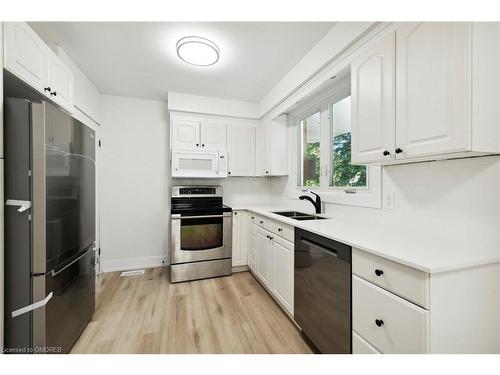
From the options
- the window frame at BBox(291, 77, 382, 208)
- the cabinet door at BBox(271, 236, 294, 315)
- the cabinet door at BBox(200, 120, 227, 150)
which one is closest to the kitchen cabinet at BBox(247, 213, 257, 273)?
the cabinet door at BBox(271, 236, 294, 315)

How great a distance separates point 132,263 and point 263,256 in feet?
6.80

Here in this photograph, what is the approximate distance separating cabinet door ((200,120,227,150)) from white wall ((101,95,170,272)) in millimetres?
657

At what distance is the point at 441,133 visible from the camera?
105cm

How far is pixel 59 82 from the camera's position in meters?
1.71

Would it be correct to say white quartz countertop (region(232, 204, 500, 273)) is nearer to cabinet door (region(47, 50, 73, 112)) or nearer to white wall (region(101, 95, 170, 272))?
cabinet door (region(47, 50, 73, 112))

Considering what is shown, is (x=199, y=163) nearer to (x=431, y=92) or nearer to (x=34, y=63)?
(x=34, y=63)

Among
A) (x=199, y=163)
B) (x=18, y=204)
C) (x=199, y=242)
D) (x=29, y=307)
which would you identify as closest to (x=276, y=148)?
(x=199, y=163)

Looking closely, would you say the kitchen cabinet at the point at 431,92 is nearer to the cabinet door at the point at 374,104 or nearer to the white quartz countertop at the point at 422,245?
the cabinet door at the point at 374,104

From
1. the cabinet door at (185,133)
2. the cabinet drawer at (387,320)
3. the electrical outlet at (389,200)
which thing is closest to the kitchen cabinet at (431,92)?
the electrical outlet at (389,200)

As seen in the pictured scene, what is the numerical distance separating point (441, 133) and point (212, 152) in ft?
8.51

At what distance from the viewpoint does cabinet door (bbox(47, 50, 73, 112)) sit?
5.24ft

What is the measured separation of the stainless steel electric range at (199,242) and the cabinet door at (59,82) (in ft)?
5.07
